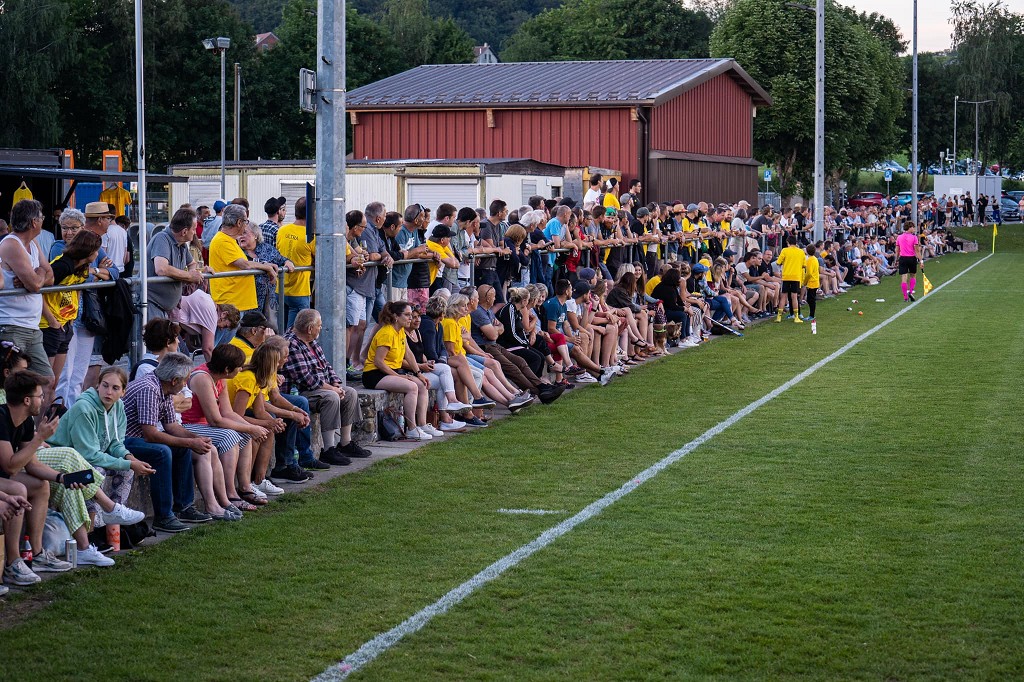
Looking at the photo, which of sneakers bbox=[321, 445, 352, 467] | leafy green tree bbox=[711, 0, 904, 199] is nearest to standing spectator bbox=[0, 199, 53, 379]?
sneakers bbox=[321, 445, 352, 467]

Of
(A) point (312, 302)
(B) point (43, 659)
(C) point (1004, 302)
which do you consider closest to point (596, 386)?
(A) point (312, 302)

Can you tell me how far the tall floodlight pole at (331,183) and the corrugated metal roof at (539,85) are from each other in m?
27.0

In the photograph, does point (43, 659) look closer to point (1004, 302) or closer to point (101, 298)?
point (101, 298)

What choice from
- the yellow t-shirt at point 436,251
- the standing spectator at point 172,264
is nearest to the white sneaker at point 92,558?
the standing spectator at point 172,264

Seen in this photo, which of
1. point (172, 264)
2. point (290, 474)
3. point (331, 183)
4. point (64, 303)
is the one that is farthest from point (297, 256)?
point (64, 303)

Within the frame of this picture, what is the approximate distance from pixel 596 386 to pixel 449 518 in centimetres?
757

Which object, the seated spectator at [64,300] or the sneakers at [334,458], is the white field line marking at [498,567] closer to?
the sneakers at [334,458]

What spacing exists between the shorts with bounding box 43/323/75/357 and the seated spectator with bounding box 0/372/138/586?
237 cm

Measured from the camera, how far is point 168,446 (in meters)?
9.62

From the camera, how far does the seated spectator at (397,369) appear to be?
13.6 m

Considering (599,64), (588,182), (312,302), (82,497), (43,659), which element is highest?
(599,64)

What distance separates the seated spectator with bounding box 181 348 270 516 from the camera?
33.5ft

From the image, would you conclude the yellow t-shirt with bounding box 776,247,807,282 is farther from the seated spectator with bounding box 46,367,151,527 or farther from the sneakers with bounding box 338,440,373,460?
the seated spectator with bounding box 46,367,151,527

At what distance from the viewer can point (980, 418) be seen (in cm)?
1471
